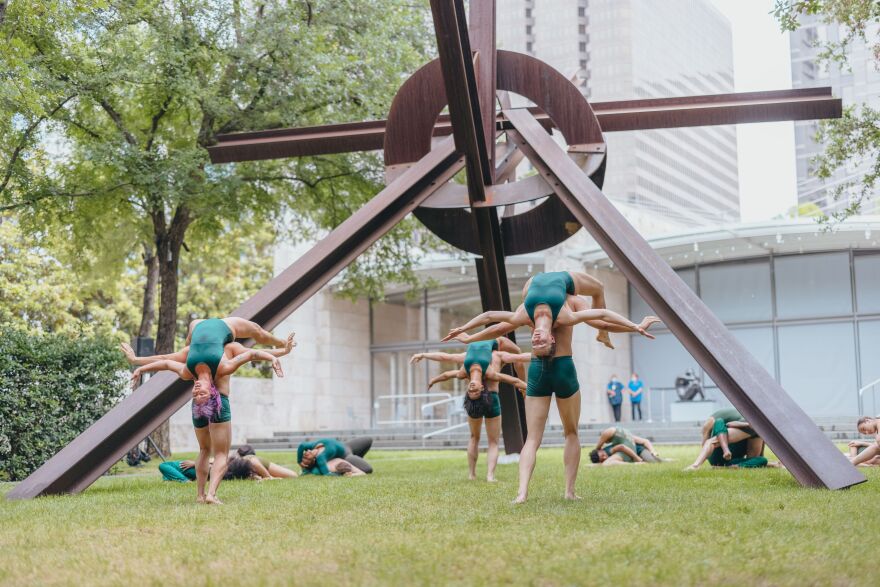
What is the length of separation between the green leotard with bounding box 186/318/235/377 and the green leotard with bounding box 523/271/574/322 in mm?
3012

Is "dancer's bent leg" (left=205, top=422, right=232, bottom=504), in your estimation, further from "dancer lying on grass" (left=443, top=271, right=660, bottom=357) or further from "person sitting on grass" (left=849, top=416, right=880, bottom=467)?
"person sitting on grass" (left=849, top=416, right=880, bottom=467)

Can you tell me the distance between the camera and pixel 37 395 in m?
14.1

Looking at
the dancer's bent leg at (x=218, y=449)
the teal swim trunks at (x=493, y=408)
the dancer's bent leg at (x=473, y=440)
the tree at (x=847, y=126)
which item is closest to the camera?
the dancer's bent leg at (x=218, y=449)

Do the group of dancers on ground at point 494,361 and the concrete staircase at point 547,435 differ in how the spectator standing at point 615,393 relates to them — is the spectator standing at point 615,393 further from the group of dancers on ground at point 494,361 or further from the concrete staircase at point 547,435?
the group of dancers on ground at point 494,361

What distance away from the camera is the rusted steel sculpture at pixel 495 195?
9320 mm

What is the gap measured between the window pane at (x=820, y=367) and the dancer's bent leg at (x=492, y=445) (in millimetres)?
22705

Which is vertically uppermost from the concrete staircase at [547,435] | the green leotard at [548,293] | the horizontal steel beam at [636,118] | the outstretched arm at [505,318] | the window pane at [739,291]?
the horizontal steel beam at [636,118]

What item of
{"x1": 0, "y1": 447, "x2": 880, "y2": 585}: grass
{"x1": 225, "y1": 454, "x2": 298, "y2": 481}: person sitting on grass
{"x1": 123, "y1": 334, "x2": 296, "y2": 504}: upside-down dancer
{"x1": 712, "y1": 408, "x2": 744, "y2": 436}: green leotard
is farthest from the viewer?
{"x1": 225, "y1": 454, "x2": 298, "y2": 481}: person sitting on grass

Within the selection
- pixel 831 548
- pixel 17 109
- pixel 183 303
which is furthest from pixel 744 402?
pixel 183 303

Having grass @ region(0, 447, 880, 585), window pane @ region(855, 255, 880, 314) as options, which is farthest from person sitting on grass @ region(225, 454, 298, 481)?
window pane @ region(855, 255, 880, 314)

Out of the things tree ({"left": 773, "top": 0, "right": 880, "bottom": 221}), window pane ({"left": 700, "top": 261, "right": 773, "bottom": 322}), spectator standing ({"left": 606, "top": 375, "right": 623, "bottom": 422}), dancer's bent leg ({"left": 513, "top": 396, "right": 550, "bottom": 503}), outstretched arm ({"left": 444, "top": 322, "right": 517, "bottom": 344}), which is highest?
tree ({"left": 773, "top": 0, "right": 880, "bottom": 221})

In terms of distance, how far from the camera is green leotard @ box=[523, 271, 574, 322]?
8.04 metres

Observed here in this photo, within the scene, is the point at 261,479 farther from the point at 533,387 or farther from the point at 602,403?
the point at 602,403

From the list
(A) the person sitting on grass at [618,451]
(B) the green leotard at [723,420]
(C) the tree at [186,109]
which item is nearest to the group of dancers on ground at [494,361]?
(B) the green leotard at [723,420]
